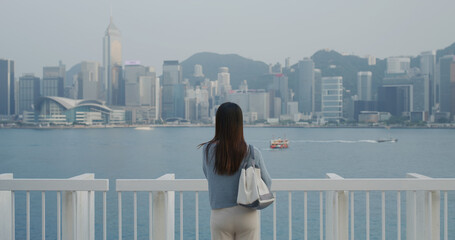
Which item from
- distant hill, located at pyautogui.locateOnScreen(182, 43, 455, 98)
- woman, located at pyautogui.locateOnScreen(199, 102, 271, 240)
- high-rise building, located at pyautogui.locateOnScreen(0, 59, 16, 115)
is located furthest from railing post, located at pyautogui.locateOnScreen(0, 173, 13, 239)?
high-rise building, located at pyautogui.locateOnScreen(0, 59, 16, 115)

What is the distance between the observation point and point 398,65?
379 ft

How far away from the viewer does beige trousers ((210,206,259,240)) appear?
84.4 inches

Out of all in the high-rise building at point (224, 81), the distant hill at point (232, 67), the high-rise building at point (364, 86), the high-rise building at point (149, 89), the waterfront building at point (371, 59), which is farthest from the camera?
the waterfront building at point (371, 59)

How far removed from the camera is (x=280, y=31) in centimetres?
12938

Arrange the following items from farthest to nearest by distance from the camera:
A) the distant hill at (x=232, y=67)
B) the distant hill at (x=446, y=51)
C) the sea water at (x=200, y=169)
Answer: the distant hill at (x=232, y=67) → the distant hill at (x=446, y=51) → the sea water at (x=200, y=169)

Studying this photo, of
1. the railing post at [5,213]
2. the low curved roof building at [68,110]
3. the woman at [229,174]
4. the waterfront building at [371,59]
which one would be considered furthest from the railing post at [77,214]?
the waterfront building at [371,59]

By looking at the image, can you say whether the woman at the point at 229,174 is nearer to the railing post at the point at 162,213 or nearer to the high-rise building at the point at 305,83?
the railing post at the point at 162,213

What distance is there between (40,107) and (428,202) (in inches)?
4369

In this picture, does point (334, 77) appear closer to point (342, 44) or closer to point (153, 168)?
point (342, 44)

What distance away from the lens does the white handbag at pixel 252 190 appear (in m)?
2.07

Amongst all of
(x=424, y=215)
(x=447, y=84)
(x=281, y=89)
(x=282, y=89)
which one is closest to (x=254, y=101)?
(x=281, y=89)

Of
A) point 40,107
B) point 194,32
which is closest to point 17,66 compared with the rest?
point 40,107

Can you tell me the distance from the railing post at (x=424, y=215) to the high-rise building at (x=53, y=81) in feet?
397

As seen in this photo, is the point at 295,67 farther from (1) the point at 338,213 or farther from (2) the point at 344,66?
(1) the point at 338,213
